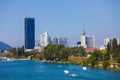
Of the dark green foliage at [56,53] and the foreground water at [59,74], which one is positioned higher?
the dark green foliage at [56,53]

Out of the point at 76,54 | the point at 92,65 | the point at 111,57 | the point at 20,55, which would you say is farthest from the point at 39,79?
the point at 20,55

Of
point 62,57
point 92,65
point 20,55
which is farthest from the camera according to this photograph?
point 20,55

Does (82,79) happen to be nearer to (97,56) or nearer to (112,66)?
(112,66)

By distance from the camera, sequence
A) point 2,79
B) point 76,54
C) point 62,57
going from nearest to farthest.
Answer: point 2,79 < point 62,57 < point 76,54

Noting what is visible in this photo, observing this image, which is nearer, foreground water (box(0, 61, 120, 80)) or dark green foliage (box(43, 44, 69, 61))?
foreground water (box(0, 61, 120, 80))

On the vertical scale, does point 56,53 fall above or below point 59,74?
above

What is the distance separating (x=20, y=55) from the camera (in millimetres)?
157500

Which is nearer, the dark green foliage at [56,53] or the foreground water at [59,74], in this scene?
the foreground water at [59,74]

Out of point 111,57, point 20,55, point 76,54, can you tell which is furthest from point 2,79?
point 20,55

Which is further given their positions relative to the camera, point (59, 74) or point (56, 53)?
point (56, 53)

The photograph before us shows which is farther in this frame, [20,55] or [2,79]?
[20,55]

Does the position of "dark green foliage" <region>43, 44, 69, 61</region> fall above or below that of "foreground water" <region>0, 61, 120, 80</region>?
above

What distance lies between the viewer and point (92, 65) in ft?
261

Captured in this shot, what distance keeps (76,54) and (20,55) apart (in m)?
38.7
